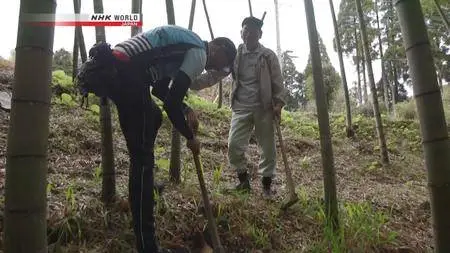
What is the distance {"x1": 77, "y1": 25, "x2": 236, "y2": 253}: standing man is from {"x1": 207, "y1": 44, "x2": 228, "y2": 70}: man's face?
29 centimetres

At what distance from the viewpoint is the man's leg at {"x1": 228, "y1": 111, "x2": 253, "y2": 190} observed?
13.9 feet

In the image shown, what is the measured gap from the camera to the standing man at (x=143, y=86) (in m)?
2.62

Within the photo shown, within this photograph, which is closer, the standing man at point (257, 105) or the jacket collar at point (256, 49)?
the standing man at point (257, 105)

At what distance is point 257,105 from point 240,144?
0.44 metres

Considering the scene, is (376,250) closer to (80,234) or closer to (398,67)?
(80,234)

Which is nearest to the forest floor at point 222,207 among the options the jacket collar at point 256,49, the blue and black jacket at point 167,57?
the blue and black jacket at point 167,57

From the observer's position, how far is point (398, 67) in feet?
79.5

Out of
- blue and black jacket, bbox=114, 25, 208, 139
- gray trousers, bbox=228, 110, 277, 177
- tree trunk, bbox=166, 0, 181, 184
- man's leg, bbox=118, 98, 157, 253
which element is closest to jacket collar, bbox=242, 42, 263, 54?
gray trousers, bbox=228, 110, 277, 177

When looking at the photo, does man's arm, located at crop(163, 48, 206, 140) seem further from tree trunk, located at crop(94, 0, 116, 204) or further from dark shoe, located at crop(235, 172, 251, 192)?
dark shoe, located at crop(235, 172, 251, 192)

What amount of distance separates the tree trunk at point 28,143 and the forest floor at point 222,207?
113cm

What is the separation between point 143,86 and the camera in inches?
108

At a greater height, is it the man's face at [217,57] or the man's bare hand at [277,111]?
the man's face at [217,57]

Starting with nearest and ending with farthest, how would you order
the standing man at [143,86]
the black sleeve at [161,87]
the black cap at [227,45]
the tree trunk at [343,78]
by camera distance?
1. the standing man at [143,86]
2. the black sleeve at [161,87]
3. the black cap at [227,45]
4. the tree trunk at [343,78]

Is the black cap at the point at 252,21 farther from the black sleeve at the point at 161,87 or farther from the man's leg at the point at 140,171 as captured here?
the man's leg at the point at 140,171
